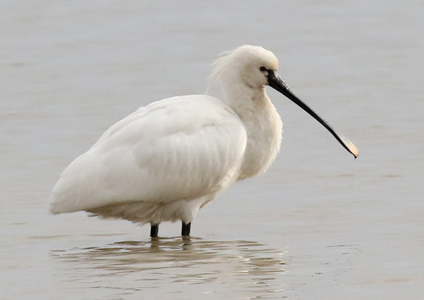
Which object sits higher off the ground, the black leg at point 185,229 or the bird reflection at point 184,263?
the black leg at point 185,229

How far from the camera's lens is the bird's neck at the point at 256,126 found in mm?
11719

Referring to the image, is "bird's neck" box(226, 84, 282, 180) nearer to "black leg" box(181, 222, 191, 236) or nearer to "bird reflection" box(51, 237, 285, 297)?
"black leg" box(181, 222, 191, 236)

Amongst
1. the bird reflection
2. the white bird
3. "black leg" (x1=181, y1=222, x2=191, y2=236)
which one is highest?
the white bird

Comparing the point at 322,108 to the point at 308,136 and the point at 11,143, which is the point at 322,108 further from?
the point at 11,143

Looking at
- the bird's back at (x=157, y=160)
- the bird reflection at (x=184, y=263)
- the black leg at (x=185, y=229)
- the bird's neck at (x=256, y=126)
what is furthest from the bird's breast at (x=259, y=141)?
the bird reflection at (x=184, y=263)

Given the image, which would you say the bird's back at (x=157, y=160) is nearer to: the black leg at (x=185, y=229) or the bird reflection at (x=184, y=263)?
the black leg at (x=185, y=229)

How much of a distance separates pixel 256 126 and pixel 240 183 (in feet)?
7.20

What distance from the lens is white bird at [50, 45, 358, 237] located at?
10914 millimetres

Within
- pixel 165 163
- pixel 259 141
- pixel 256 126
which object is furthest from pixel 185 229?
pixel 256 126

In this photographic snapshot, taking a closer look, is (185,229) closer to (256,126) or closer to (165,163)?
(165,163)

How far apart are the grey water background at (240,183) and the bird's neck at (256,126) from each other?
625 millimetres

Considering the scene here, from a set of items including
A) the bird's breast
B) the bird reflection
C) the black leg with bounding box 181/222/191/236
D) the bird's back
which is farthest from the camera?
the bird's breast

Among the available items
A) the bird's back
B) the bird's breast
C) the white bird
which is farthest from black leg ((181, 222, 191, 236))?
the bird's breast

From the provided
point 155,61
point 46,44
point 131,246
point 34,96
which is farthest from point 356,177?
point 46,44
